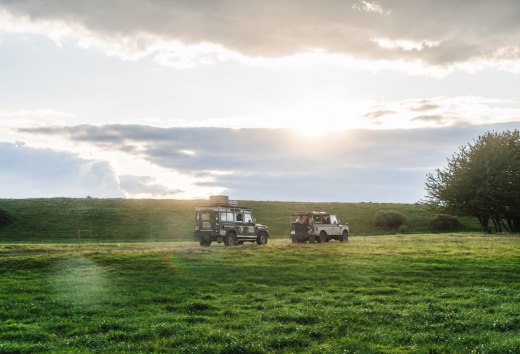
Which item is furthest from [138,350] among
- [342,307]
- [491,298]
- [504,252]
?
[504,252]

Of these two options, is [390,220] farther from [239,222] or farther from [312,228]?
[239,222]

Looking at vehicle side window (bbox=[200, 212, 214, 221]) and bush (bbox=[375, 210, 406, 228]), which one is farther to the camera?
A: bush (bbox=[375, 210, 406, 228])

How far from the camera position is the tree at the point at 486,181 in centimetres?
6856

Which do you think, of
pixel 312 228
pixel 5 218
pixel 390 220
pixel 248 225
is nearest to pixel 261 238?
pixel 248 225

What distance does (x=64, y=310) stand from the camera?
1841 cm

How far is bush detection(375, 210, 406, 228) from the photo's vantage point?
293 ft

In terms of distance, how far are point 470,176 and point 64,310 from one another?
6322 cm

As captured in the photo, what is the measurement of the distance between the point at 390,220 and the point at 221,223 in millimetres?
53172

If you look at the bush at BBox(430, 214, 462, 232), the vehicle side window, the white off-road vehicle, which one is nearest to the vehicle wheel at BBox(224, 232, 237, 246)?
the vehicle side window

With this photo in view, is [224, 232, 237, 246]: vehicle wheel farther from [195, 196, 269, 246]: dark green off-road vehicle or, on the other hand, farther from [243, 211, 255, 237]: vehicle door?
[243, 211, 255, 237]: vehicle door

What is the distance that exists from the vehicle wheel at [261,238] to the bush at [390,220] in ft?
155

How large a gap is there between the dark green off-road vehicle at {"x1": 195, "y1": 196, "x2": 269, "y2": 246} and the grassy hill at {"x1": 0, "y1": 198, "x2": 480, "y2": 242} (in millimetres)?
24306

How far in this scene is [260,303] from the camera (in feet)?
63.0

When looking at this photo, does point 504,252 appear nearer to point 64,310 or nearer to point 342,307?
point 342,307
